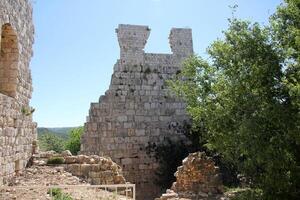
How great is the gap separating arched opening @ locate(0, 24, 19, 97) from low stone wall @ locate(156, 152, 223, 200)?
5.36 metres

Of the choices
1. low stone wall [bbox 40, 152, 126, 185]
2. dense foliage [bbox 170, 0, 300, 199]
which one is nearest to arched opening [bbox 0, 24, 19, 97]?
low stone wall [bbox 40, 152, 126, 185]

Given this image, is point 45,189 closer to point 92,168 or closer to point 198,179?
point 92,168

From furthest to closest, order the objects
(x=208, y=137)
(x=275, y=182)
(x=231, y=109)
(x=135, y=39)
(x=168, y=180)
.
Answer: (x=135, y=39), (x=168, y=180), (x=208, y=137), (x=231, y=109), (x=275, y=182)

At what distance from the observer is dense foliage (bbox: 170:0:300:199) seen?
7820 millimetres

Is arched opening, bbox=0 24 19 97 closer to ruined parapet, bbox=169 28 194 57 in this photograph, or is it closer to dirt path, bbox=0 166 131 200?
dirt path, bbox=0 166 131 200

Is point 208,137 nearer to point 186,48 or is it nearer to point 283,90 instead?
point 283,90

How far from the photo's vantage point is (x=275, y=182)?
8039 mm

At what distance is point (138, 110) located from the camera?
14.9m

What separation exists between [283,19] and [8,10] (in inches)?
246

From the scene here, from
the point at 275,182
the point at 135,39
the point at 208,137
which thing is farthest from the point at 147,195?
the point at 275,182

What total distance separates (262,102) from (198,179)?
4.18 metres

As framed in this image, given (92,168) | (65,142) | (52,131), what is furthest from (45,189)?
(52,131)

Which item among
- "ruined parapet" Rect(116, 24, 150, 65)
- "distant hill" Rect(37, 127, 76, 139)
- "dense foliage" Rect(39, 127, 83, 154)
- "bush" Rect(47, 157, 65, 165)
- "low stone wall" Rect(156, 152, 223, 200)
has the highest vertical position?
"ruined parapet" Rect(116, 24, 150, 65)

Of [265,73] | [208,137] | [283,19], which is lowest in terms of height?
[208,137]
